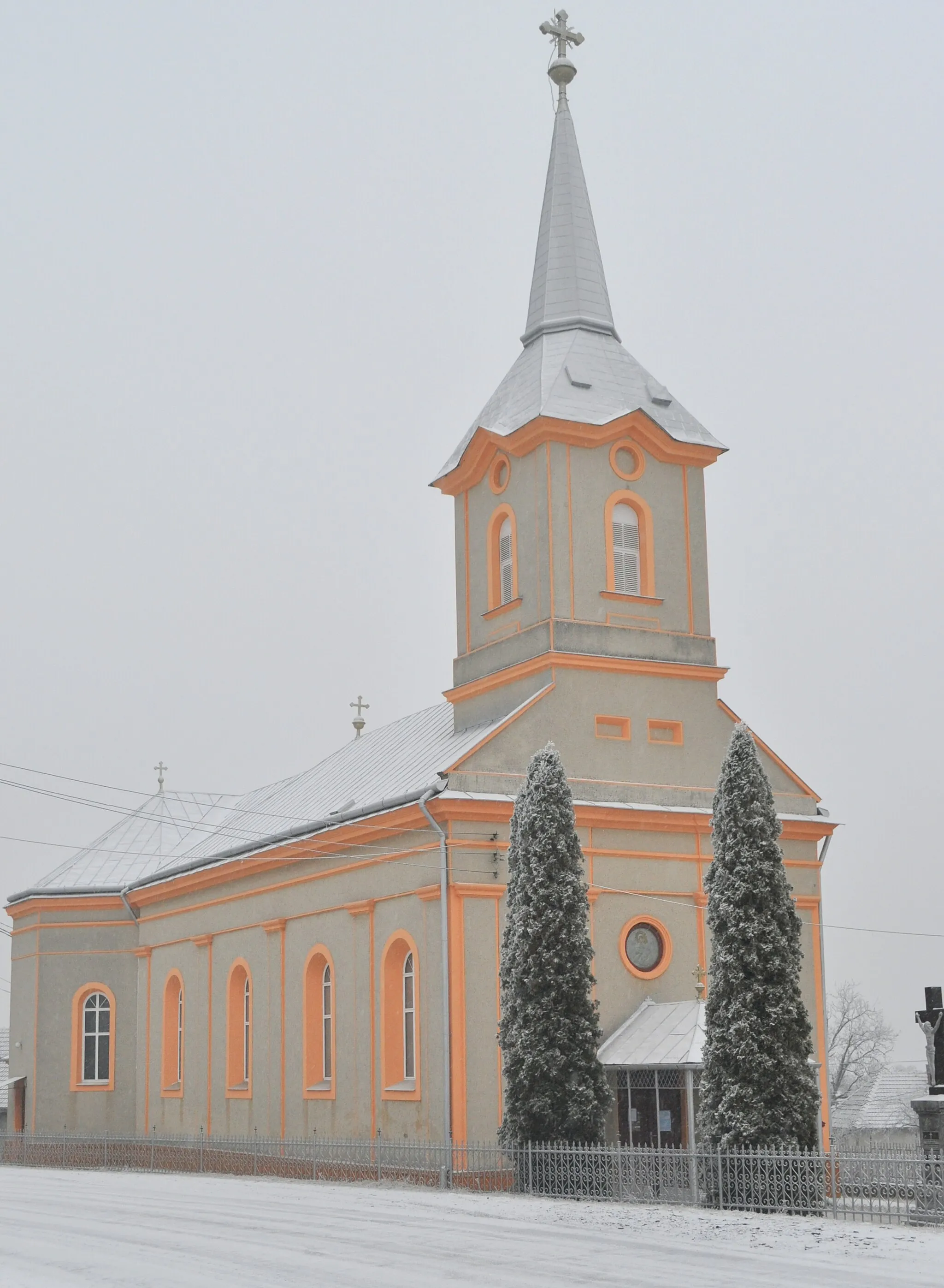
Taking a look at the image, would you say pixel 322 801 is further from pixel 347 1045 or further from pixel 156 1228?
pixel 156 1228

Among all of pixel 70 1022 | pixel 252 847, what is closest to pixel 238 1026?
pixel 252 847

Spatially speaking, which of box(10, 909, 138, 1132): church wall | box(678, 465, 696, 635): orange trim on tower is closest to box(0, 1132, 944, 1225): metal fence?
box(678, 465, 696, 635): orange trim on tower

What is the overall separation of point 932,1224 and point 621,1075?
8.19 meters

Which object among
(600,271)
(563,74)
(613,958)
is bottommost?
(613,958)

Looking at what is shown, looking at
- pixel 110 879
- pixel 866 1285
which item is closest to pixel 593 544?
pixel 866 1285

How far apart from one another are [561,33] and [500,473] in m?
10.4

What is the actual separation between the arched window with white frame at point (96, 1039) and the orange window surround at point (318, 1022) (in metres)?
12.9

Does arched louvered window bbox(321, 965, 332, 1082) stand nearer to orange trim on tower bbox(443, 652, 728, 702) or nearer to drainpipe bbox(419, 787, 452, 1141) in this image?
drainpipe bbox(419, 787, 452, 1141)

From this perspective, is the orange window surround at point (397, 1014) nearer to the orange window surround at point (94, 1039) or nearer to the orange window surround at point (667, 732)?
the orange window surround at point (667, 732)

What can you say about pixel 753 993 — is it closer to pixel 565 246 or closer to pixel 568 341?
pixel 568 341

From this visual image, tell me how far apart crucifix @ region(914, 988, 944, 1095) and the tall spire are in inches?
600

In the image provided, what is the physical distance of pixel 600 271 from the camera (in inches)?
1357

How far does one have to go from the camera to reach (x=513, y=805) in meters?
28.5

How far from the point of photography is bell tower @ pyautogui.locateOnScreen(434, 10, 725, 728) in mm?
30484
